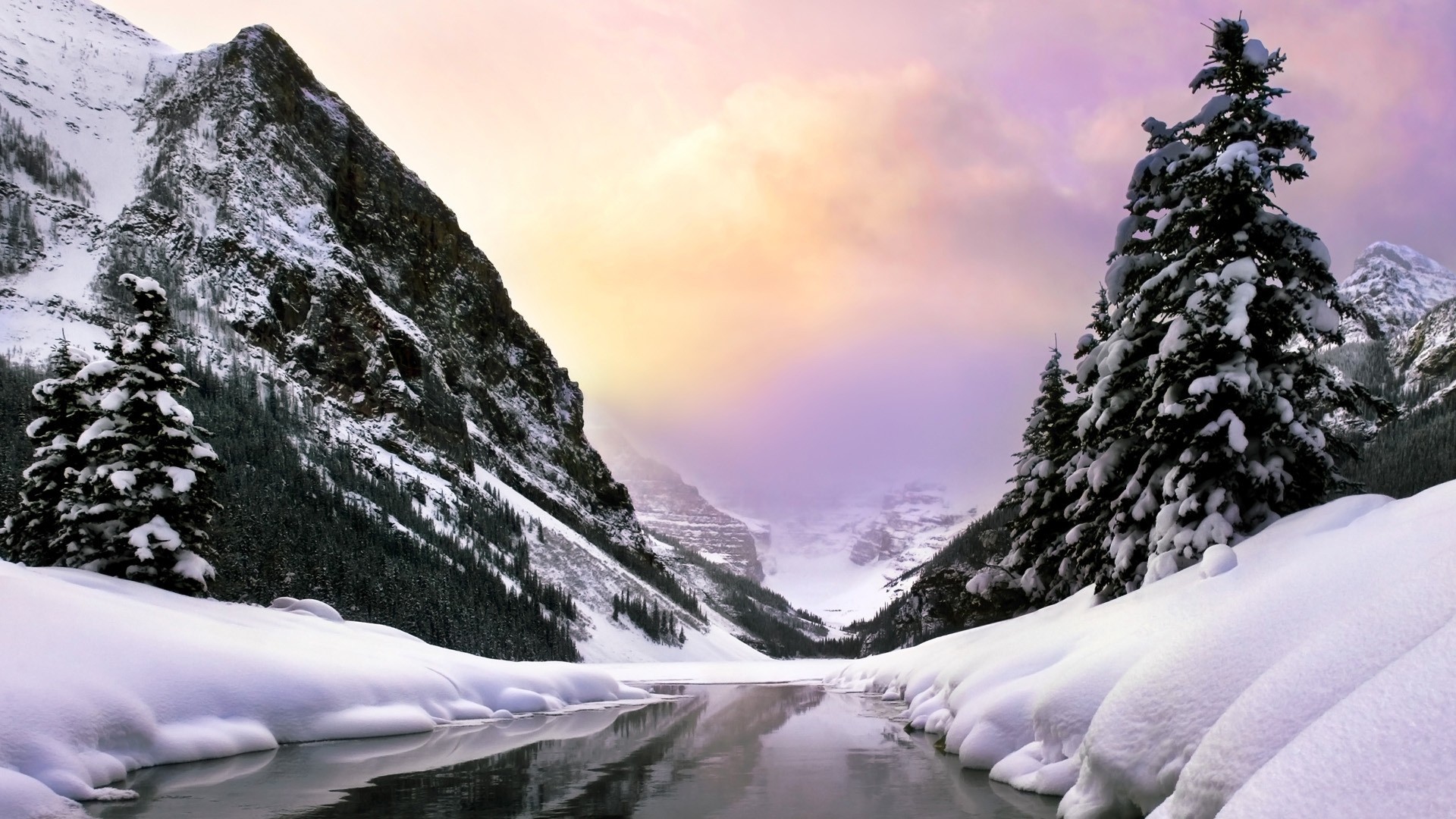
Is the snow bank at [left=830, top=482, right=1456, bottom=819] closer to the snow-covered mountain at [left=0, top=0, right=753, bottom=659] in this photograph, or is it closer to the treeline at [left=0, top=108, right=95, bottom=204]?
the snow-covered mountain at [left=0, top=0, right=753, bottom=659]

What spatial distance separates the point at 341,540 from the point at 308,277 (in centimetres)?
6388

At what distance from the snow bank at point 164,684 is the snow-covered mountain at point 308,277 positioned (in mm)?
78758

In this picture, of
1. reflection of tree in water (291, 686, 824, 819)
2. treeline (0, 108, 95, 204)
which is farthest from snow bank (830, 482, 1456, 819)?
treeline (0, 108, 95, 204)

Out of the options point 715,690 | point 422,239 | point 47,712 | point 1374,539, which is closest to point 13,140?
point 422,239

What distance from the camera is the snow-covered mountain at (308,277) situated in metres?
122

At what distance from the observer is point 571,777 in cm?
1347

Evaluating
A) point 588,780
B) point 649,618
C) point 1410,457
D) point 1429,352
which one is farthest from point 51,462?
point 1429,352

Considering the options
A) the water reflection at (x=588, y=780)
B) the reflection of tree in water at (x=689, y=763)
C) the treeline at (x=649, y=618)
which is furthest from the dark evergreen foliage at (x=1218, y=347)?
the treeline at (x=649, y=618)

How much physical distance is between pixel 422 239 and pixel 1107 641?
166604mm

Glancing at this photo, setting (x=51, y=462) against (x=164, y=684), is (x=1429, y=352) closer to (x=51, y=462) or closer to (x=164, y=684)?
(x=51, y=462)

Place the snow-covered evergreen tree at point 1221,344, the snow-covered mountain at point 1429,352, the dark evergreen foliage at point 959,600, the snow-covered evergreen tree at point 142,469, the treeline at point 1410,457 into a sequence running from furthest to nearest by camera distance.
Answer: the snow-covered mountain at point 1429,352 < the treeline at point 1410,457 < the dark evergreen foliage at point 959,600 < the snow-covered evergreen tree at point 142,469 < the snow-covered evergreen tree at point 1221,344

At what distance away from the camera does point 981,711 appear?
14.3m

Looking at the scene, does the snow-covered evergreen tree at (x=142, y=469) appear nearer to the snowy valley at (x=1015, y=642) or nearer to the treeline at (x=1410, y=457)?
the snowy valley at (x=1015, y=642)

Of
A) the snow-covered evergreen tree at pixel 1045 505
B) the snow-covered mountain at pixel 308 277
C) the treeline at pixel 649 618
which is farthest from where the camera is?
the treeline at pixel 649 618
